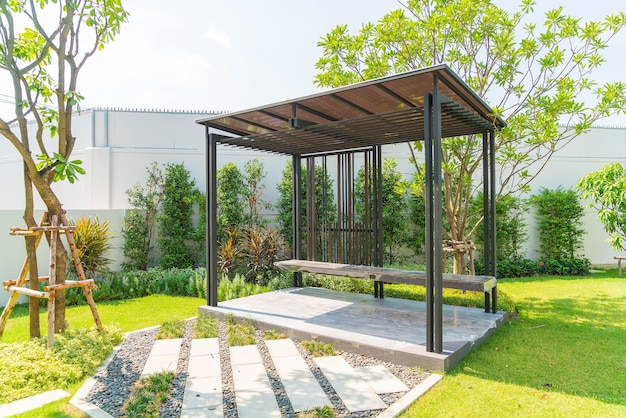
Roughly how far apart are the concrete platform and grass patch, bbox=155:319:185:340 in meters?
0.53

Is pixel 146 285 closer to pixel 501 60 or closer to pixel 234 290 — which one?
pixel 234 290

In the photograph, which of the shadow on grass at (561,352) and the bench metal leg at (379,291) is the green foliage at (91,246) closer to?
the bench metal leg at (379,291)

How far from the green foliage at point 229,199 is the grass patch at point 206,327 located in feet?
10.8

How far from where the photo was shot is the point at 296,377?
3.32 metres

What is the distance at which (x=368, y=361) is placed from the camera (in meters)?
3.72

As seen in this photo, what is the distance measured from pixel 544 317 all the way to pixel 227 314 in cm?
440

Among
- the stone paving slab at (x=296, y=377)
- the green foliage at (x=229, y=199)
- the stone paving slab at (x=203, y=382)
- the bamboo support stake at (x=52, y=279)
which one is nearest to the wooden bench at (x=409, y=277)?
the stone paving slab at (x=296, y=377)

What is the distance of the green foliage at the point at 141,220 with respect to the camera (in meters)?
8.33

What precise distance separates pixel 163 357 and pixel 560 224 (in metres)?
10.2

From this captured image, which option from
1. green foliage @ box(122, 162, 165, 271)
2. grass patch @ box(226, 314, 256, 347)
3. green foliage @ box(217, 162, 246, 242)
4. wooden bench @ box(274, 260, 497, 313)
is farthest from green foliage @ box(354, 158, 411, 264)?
grass patch @ box(226, 314, 256, 347)

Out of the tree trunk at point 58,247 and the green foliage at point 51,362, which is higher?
the tree trunk at point 58,247

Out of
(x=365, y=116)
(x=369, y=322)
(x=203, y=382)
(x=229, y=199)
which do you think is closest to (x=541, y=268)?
(x=369, y=322)

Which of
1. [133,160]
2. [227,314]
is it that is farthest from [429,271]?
[133,160]

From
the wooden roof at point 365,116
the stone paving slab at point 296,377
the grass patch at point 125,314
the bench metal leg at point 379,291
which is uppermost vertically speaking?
the wooden roof at point 365,116
